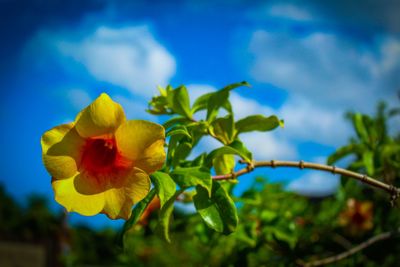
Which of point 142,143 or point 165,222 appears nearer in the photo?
point 142,143

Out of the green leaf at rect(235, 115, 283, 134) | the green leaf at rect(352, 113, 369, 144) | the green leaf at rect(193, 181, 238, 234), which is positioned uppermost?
the green leaf at rect(352, 113, 369, 144)

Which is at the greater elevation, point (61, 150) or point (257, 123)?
point (257, 123)

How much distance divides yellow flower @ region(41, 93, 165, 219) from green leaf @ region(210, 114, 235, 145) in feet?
0.86

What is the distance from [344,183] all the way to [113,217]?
2.35 ft

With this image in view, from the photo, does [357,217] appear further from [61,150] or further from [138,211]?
[61,150]

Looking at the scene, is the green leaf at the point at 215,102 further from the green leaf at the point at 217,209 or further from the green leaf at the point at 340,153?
the green leaf at the point at 340,153

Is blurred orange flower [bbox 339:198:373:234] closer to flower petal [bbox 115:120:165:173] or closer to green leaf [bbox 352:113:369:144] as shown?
green leaf [bbox 352:113:369:144]

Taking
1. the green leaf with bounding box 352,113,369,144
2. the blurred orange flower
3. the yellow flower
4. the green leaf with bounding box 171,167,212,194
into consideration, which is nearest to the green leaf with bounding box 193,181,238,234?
the green leaf with bounding box 171,167,212,194

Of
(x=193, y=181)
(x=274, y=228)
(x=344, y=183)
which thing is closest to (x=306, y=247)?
(x=274, y=228)

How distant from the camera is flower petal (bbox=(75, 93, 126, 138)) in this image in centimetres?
65

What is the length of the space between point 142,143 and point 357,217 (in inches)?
85.2

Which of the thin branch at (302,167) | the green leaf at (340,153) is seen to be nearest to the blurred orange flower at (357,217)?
the green leaf at (340,153)

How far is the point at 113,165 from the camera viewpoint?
69 centimetres

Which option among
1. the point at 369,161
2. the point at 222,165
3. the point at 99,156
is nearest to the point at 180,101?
the point at 222,165
